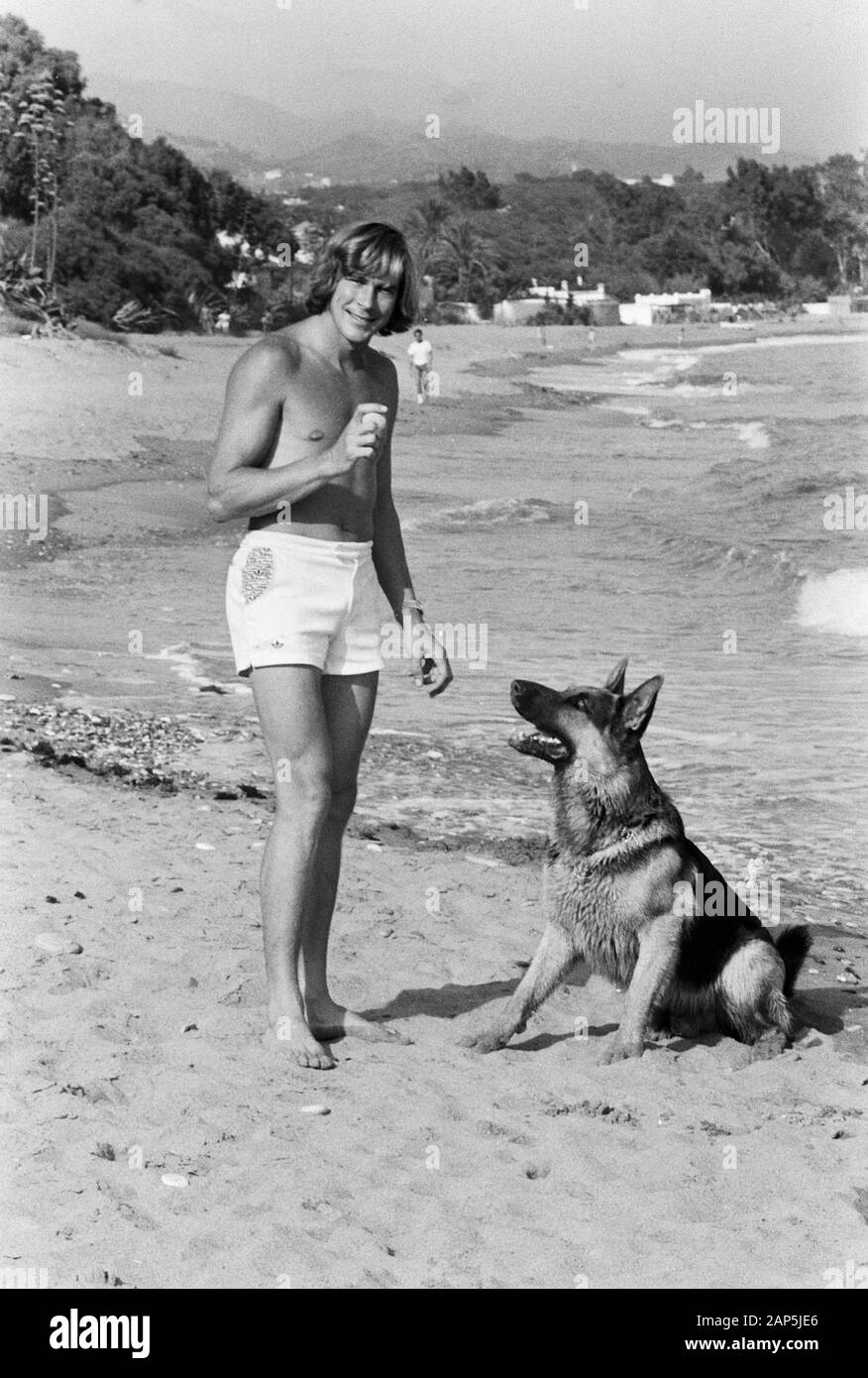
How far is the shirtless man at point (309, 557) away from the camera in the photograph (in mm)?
4629

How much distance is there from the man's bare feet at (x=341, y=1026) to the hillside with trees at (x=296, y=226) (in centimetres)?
541

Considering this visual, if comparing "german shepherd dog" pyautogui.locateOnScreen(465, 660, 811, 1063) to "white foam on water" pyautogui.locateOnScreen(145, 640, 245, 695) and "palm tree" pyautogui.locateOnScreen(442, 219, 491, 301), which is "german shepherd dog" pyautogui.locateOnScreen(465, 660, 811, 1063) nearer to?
"white foam on water" pyautogui.locateOnScreen(145, 640, 245, 695)

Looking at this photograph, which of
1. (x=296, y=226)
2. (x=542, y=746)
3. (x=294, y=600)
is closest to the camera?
(x=294, y=600)

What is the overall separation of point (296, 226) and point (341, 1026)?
44.9 m

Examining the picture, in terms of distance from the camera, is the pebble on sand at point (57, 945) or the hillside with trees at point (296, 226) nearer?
the pebble on sand at point (57, 945)

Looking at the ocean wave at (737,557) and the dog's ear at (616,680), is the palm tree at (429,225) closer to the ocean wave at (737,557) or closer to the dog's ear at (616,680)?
the ocean wave at (737,557)

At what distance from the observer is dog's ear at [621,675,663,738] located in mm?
5363

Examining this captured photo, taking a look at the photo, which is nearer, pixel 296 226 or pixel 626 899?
pixel 626 899

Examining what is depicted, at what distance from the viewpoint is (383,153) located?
80.6 meters

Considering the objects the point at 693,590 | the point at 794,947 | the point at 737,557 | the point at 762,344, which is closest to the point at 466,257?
the point at 762,344

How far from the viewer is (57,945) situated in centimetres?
573

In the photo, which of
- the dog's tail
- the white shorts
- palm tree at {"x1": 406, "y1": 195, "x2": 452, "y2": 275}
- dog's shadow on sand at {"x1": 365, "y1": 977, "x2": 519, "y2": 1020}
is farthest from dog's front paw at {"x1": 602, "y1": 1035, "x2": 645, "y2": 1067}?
palm tree at {"x1": 406, "y1": 195, "x2": 452, "y2": 275}

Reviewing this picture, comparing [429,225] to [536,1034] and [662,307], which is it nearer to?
[662,307]

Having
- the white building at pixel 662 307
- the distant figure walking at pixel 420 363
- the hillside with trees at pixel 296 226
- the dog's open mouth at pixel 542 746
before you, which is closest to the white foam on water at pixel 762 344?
the white building at pixel 662 307
